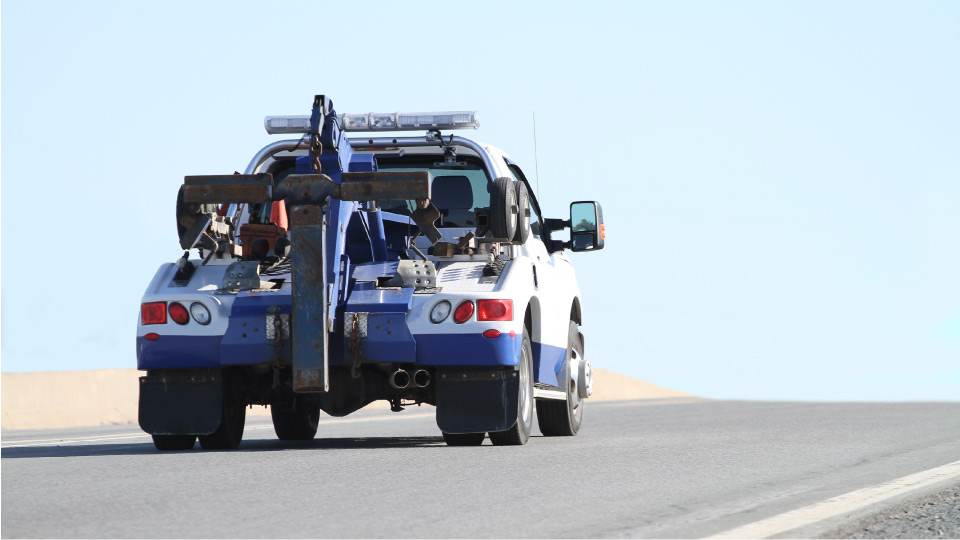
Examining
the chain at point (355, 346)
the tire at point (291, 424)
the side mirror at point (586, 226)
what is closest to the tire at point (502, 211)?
the chain at point (355, 346)

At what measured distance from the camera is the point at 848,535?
599 cm

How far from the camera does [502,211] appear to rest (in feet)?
34.3

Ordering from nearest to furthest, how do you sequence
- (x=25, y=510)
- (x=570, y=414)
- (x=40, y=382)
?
(x=25, y=510)
(x=570, y=414)
(x=40, y=382)

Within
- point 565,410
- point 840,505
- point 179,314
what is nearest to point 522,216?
point 565,410

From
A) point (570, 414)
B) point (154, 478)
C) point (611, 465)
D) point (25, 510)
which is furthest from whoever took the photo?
point (570, 414)

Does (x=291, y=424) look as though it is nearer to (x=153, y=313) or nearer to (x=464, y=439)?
(x=464, y=439)

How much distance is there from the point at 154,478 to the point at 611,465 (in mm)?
2746

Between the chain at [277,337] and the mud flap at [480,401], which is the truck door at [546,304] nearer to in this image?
the mud flap at [480,401]

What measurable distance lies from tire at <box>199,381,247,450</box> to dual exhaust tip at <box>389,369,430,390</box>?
127 cm

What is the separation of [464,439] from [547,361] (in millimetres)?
1079

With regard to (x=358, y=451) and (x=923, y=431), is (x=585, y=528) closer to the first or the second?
(x=358, y=451)

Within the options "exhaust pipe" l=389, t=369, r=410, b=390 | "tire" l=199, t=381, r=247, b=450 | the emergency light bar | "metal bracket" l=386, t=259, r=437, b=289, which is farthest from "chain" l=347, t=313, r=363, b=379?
the emergency light bar

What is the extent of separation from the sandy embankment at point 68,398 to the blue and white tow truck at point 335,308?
921cm

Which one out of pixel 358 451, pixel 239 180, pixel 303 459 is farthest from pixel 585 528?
pixel 239 180
